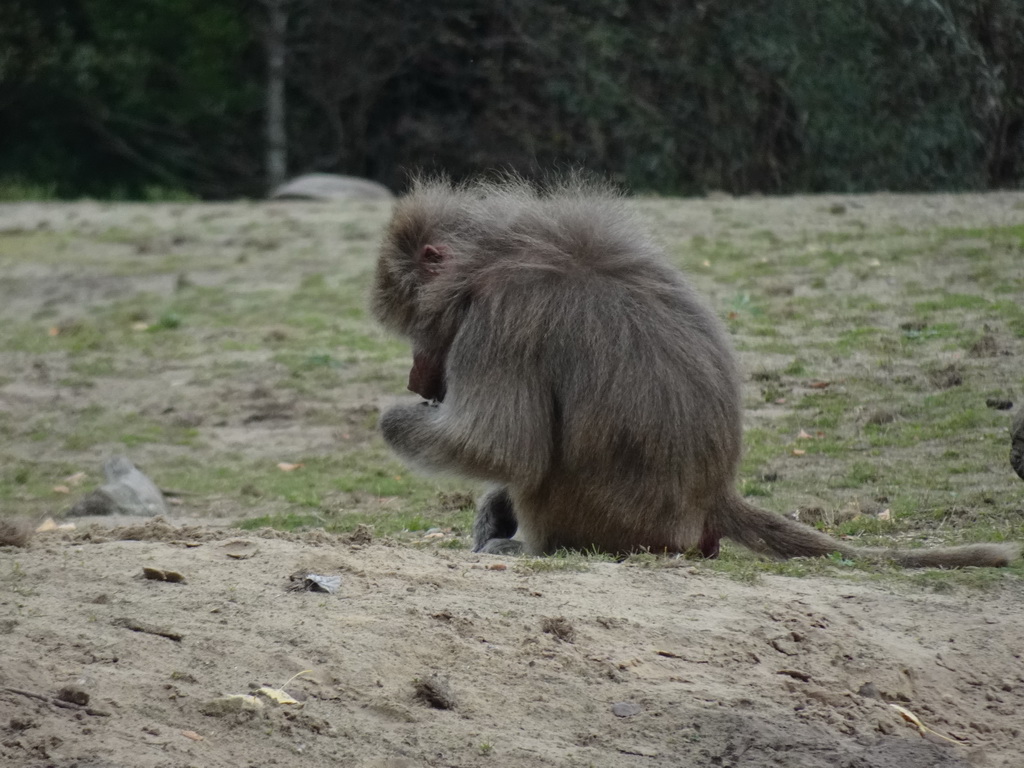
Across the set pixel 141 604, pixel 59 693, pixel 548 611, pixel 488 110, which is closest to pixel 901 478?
pixel 548 611

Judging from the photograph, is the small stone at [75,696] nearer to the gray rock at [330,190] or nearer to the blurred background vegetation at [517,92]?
the blurred background vegetation at [517,92]

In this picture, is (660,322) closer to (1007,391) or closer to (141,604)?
(141,604)

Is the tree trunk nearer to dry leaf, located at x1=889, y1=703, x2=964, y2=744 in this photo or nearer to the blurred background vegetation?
the blurred background vegetation

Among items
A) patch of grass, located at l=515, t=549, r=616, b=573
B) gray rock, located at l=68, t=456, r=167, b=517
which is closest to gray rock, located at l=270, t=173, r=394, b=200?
gray rock, located at l=68, t=456, r=167, b=517

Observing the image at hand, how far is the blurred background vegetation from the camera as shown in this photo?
14.6m

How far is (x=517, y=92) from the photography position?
2062 centimetres

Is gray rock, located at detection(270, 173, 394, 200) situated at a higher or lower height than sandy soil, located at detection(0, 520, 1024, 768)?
higher

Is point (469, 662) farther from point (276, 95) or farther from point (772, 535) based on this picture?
point (276, 95)

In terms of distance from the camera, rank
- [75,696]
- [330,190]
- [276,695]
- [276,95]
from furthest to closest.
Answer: [276,95], [330,190], [276,695], [75,696]

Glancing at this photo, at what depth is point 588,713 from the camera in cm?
361

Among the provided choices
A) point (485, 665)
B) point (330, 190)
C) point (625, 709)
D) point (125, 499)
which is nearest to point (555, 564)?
point (485, 665)

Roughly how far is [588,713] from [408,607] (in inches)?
28.7

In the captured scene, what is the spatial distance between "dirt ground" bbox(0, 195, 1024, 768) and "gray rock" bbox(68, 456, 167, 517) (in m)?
1.69

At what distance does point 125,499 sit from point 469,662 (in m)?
3.53
